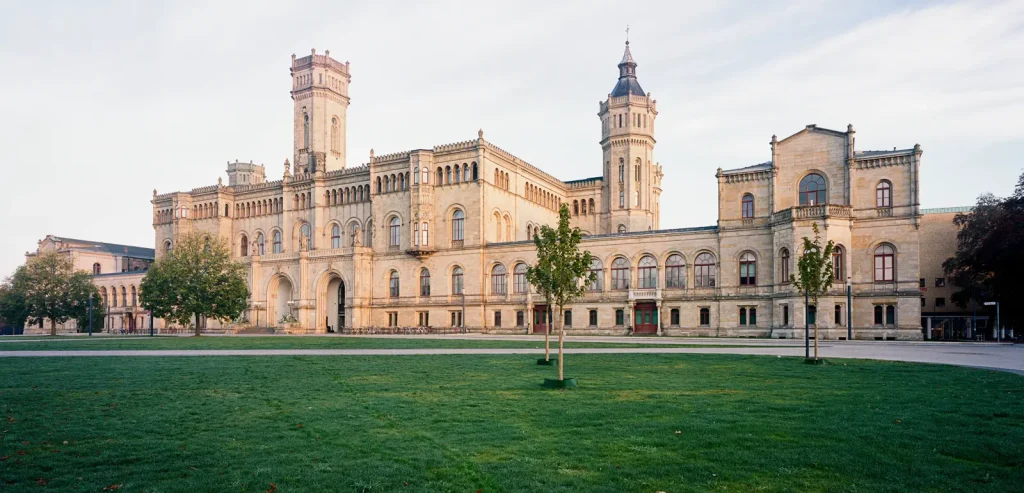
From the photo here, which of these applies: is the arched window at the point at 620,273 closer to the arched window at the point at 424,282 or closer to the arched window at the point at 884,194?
the arched window at the point at 424,282

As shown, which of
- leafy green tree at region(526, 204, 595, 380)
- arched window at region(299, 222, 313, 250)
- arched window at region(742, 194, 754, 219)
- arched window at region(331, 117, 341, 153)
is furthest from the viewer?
arched window at region(331, 117, 341, 153)

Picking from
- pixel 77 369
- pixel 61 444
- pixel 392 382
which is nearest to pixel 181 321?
pixel 77 369

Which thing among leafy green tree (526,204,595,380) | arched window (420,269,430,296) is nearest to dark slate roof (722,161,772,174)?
arched window (420,269,430,296)

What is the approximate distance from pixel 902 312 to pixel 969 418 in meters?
40.4

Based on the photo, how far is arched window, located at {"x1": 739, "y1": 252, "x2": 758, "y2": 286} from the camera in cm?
5356

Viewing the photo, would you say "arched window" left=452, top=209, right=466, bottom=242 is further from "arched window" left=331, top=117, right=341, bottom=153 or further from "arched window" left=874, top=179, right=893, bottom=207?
"arched window" left=874, top=179, right=893, bottom=207

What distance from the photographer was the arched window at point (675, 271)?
57188 millimetres

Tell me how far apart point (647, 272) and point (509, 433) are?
162 ft

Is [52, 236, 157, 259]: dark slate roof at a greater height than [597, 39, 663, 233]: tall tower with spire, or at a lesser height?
lesser

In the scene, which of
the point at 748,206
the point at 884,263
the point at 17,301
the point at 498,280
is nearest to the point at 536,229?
the point at 498,280

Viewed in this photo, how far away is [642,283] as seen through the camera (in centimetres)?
5912

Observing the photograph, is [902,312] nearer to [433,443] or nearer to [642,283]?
[642,283]

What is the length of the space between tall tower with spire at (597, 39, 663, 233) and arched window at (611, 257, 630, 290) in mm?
16562

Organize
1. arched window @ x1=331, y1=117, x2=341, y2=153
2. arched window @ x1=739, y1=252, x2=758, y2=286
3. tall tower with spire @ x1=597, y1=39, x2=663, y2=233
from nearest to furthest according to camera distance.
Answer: arched window @ x1=739, y1=252, x2=758, y2=286, tall tower with spire @ x1=597, y1=39, x2=663, y2=233, arched window @ x1=331, y1=117, x2=341, y2=153
